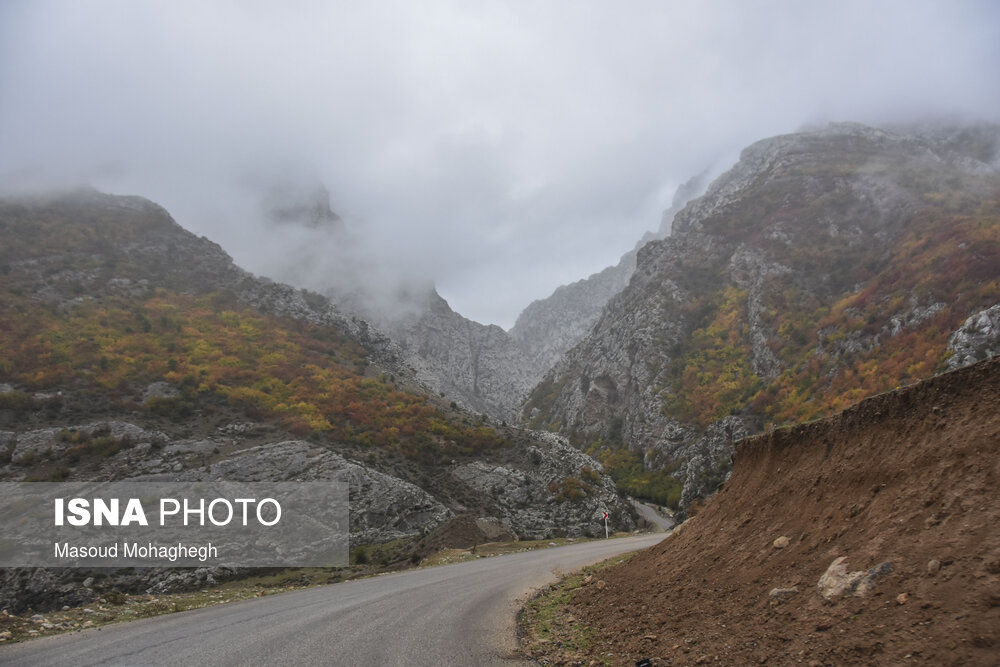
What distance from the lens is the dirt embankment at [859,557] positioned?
412 centimetres

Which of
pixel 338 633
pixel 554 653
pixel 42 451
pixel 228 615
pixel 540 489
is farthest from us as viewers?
pixel 540 489

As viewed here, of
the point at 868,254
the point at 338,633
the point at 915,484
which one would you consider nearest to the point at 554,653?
the point at 338,633

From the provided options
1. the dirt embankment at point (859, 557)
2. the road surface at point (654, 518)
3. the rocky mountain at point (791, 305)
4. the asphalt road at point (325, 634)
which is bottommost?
the road surface at point (654, 518)

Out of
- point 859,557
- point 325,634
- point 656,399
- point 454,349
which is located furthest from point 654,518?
point 454,349

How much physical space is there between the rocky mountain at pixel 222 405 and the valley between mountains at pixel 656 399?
0.88ft

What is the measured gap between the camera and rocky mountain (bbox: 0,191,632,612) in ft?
112

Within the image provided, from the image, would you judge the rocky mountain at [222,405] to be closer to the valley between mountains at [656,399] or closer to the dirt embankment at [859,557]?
the valley between mountains at [656,399]

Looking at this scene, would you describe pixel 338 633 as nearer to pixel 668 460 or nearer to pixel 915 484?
pixel 915 484

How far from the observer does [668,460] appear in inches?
2601

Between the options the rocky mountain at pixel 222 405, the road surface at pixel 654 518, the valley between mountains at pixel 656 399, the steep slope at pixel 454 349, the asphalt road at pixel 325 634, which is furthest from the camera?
the steep slope at pixel 454 349

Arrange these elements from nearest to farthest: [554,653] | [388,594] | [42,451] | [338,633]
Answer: [554,653] < [338,633] < [388,594] < [42,451]

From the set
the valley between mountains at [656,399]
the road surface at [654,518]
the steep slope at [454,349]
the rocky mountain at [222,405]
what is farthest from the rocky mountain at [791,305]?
the steep slope at [454,349]

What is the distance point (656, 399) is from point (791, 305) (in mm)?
22772

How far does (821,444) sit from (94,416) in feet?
148
